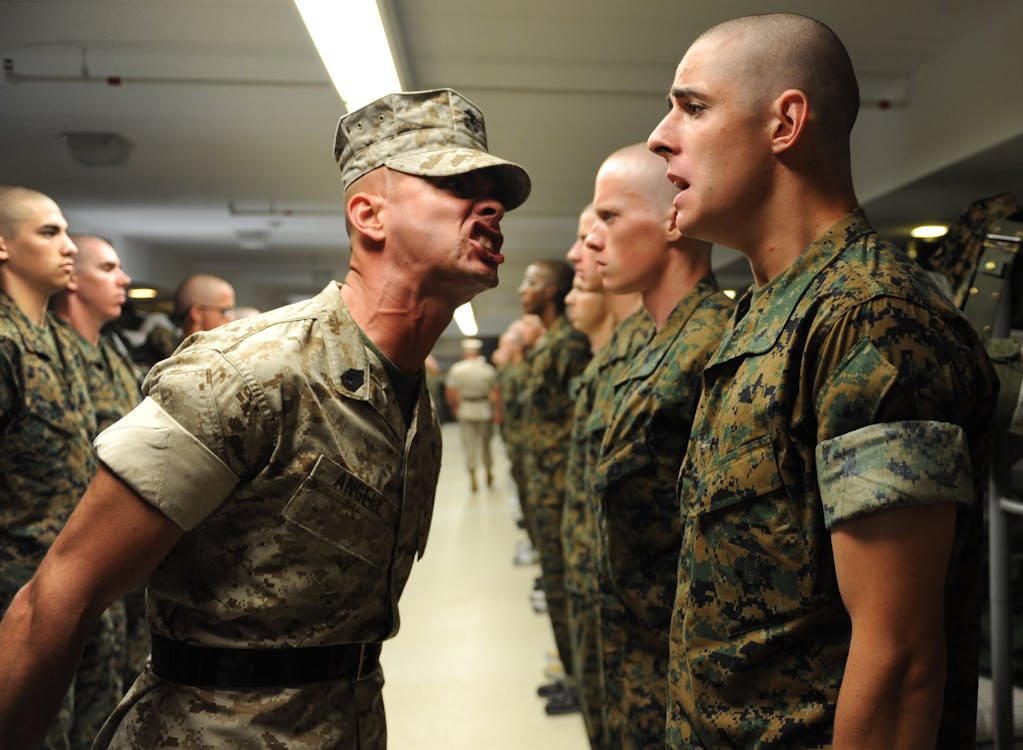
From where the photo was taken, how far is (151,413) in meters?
1.19

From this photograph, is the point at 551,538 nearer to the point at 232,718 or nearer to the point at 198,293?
the point at 198,293

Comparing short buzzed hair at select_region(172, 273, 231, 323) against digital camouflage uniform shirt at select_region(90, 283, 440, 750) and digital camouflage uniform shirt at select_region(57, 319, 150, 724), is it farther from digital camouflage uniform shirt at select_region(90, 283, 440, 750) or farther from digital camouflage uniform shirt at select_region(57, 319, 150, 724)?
digital camouflage uniform shirt at select_region(90, 283, 440, 750)

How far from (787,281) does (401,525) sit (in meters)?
0.79

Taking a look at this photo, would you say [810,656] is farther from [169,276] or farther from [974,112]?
[169,276]

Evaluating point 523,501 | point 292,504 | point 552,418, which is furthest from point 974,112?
point 523,501

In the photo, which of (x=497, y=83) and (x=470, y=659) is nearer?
(x=497, y=83)

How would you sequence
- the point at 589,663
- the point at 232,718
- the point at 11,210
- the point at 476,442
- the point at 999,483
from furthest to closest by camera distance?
the point at 476,442 < the point at 589,663 < the point at 11,210 < the point at 999,483 < the point at 232,718

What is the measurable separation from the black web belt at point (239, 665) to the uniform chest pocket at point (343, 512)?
0.18 m

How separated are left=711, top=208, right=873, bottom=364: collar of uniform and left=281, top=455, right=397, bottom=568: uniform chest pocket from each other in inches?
25.1

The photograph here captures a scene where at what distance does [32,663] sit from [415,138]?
1075 mm

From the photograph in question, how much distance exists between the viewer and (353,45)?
107 inches

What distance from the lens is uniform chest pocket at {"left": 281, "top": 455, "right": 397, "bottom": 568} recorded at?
1.29 m

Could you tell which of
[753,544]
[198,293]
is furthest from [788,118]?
[198,293]

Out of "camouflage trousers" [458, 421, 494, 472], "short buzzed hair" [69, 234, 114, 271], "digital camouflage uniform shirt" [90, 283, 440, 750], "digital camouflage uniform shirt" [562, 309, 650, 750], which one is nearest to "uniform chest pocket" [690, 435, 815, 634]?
"digital camouflage uniform shirt" [90, 283, 440, 750]
